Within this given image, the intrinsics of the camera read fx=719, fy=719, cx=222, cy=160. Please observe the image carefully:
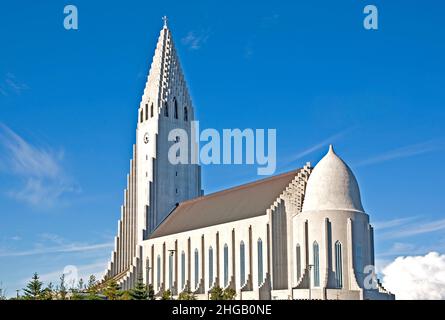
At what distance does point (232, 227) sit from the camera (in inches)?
2785

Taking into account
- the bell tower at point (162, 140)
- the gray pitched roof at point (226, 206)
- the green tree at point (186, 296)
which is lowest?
the green tree at point (186, 296)

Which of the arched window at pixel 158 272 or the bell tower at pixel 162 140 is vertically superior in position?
the bell tower at pixel 162 140

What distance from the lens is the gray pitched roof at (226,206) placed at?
70.2m

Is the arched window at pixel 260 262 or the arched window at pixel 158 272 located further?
the arched window at pixel 158 272

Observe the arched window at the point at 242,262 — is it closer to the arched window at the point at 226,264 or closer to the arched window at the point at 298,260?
the arched window at the point at 226,264

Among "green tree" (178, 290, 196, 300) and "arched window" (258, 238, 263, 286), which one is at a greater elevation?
"arched window" (258, 238, 263, 286)

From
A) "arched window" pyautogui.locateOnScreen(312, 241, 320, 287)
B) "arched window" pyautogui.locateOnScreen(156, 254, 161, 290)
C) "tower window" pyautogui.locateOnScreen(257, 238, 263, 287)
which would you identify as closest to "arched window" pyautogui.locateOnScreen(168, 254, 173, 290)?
"arched window" pyautogui.locateOnScreen(156, 254, 161, 290)

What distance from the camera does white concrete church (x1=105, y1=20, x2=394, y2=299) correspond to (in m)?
64.1

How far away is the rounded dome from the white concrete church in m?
0.09

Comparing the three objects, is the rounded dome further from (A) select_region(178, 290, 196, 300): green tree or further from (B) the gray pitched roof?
(A) select_region(178, 290, 196, 300): green tree

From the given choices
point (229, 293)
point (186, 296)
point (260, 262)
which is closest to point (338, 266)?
point (260, 262)

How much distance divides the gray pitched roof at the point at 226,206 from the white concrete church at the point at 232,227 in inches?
6.2

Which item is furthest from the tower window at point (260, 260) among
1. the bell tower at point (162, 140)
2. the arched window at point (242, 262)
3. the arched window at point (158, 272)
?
the bell tower at point (162, 140)
